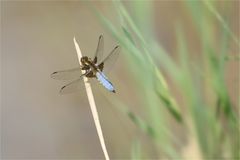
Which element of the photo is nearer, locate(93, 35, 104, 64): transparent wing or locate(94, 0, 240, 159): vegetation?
→ locate(94, 0, 240, 159): vegetation

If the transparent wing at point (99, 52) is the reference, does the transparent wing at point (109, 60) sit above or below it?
below

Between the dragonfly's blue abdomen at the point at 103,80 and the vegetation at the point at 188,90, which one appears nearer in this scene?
the vegetation at the point at 188,90

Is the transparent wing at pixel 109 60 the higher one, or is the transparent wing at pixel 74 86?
the transparent wing at pixel 109 60

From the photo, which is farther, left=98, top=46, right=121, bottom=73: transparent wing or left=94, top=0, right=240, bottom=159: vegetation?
left=98, top=46, right=121, bottom=73: transparent wing

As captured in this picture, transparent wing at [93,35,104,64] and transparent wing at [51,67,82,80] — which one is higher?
transparent wing at [93,35,104,64]

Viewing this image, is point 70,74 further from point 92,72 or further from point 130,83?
point 130,83

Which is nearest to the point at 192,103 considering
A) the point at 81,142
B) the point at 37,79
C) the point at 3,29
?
the point at 81,142

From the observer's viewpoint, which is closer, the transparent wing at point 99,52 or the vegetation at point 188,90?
the vegetation at point 188,90
